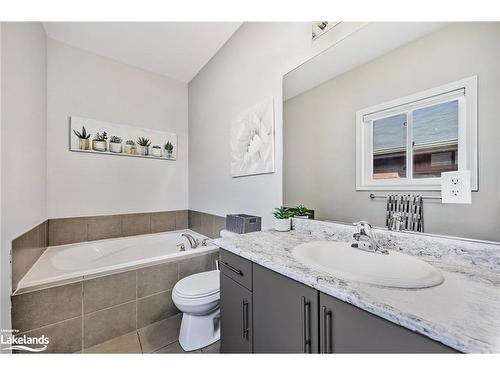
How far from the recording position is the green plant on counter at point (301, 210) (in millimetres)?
1413

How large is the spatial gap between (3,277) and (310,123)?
78.2 inches

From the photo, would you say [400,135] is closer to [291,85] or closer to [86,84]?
[291,85]

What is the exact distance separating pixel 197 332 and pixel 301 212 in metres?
1.13

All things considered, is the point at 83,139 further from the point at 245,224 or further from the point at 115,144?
the point at 245,224

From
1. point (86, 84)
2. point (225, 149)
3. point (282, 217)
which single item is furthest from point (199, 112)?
point (282, 217)

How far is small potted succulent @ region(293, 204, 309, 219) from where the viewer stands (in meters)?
1.41

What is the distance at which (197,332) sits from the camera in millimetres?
1461

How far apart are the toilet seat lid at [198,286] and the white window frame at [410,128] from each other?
3.94 ft

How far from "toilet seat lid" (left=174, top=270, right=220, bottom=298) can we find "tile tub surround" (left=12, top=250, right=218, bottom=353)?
0.26 meters

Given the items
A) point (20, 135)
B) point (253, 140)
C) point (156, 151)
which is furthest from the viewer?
point (156, 151)

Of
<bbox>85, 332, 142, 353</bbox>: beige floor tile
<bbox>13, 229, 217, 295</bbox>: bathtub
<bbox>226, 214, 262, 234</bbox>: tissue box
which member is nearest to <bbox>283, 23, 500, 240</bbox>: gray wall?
<bbox>226, 214, 262, 234</bbox>: tissue box

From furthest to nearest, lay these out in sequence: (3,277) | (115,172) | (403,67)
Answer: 1. (115,172)
2. (3,277)
3. (403,67)

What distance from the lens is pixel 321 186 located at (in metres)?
1.35

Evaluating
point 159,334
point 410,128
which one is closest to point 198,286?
point 159,334
